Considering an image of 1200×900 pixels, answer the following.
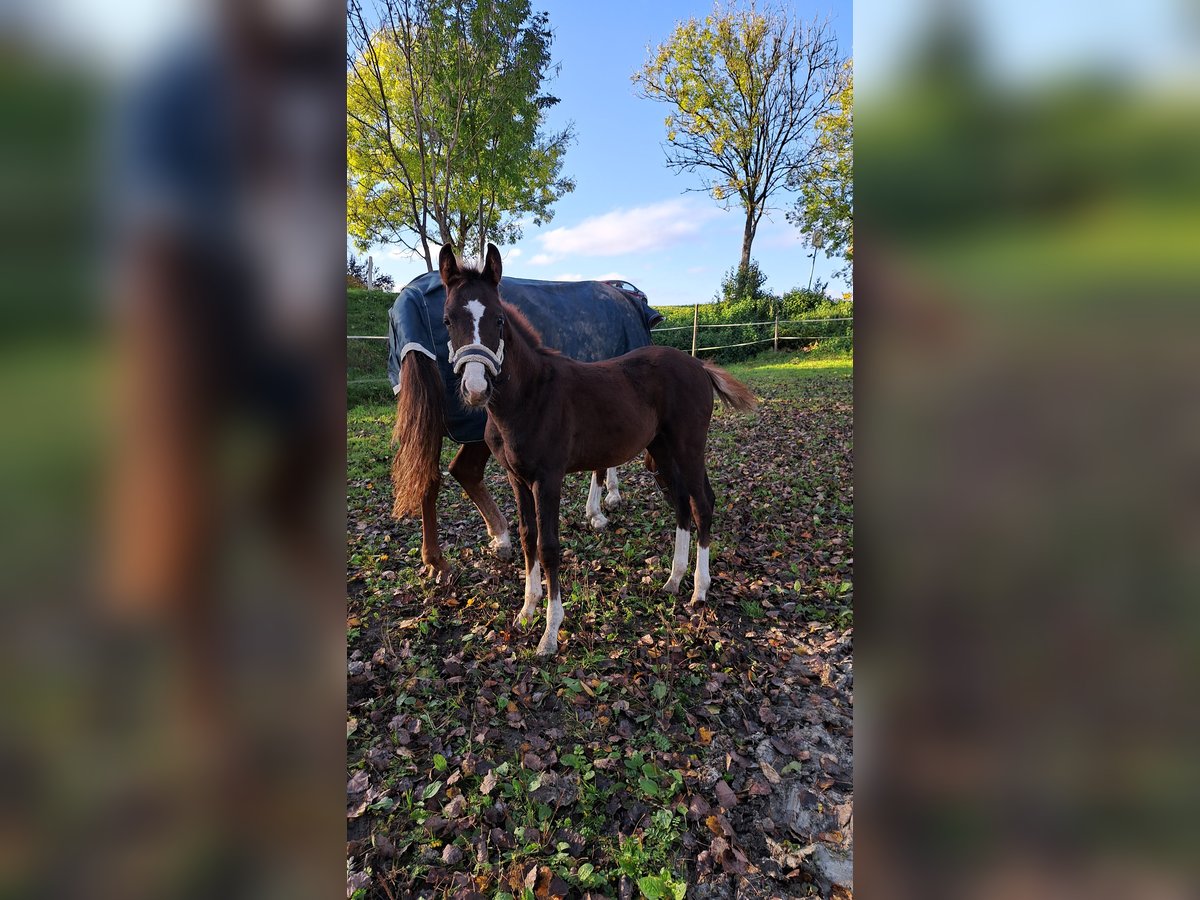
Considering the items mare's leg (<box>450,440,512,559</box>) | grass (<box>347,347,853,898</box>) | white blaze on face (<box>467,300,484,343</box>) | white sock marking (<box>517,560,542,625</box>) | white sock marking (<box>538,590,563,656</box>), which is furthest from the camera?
mare's leg (<box>450,440,512,559</box>)

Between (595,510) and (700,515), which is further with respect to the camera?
(595,510)

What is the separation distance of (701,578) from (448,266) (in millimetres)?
2534

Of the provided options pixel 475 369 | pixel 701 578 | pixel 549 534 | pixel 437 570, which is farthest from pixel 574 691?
pixel 475 369

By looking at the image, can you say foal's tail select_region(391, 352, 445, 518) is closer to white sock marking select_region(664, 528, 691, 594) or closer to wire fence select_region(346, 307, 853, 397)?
white sock marking select_region(664, 528, 691, 594)

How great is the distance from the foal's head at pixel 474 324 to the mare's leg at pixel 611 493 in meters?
2.92

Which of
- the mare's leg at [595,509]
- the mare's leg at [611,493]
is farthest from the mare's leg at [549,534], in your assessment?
the mare's leg at [611,493]

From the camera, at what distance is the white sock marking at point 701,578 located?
148 inches

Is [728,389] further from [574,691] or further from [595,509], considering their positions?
[574,691]

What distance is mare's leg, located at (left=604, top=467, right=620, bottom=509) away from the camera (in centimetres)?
573
